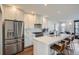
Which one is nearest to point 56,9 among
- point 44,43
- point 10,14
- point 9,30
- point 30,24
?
point 30,24

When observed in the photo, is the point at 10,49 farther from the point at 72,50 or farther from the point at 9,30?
the point at 72,50

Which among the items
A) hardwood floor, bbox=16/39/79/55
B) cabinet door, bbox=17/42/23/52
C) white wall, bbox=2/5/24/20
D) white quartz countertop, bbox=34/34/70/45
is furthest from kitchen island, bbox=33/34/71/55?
white wall, bbox=2/5/24/20

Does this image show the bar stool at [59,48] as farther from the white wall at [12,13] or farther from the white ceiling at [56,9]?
the white wall at [12,13]

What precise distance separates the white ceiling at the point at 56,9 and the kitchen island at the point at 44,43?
52cm

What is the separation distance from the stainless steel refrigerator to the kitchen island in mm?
358

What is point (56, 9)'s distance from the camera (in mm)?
2402

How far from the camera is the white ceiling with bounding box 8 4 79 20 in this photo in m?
2.40

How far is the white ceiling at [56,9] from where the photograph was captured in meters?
2.40

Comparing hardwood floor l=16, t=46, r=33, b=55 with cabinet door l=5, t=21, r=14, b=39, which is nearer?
cabinet door l=5, t=21, r=14, b=39

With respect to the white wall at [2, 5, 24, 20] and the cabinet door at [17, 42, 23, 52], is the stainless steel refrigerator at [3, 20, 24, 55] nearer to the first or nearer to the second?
the cabinet door at [17, 42, 23, 52]

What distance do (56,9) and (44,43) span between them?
36.0 inches

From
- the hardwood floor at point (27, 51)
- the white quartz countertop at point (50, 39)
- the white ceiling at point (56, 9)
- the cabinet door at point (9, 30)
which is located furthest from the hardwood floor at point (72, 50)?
the white ceiling at point (56, 9)
